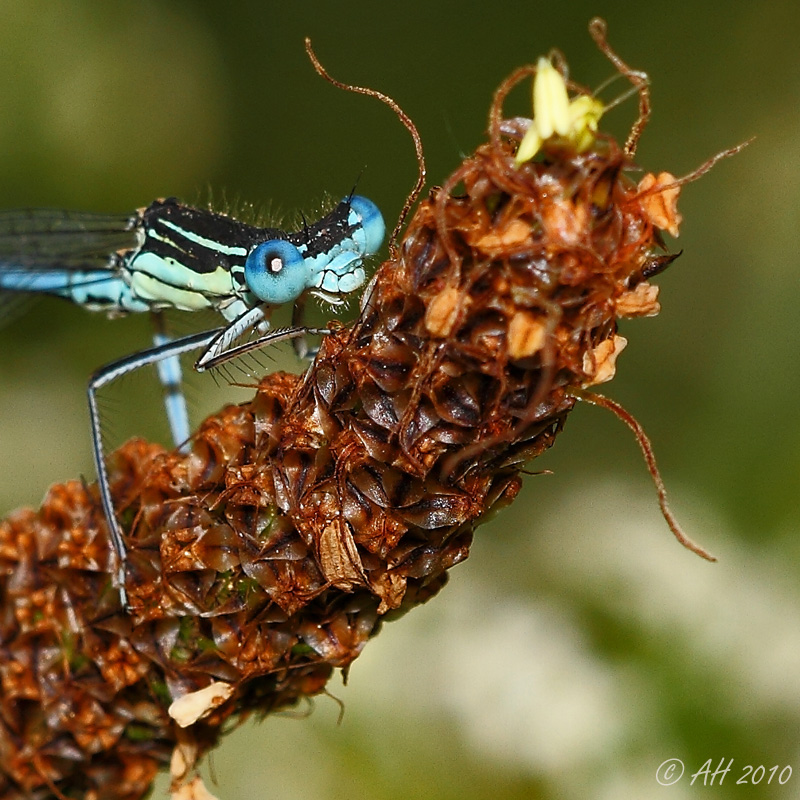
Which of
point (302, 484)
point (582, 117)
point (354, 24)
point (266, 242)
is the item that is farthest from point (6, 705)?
point (354, 24)

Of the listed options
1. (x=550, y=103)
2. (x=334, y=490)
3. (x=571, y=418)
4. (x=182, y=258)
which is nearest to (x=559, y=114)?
(x=550, y=103)

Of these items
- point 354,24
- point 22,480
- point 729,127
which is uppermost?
point 354,24

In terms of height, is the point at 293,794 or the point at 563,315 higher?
the point at 563,315

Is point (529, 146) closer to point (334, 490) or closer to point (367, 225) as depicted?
point (334, 490)

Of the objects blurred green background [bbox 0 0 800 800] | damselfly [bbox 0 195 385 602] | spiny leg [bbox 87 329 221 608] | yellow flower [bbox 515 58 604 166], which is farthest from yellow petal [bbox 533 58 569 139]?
blurred green background [bbox 0 0 800 800]

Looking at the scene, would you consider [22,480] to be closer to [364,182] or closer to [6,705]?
[6,705]

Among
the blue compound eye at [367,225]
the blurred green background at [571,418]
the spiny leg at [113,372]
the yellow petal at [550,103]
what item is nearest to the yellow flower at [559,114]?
the yellow petal at [550,103]

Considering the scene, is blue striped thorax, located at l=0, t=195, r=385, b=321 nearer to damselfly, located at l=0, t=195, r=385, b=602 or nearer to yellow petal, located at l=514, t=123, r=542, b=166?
damselfly, located at l=0, t=195, r=385, b=602
